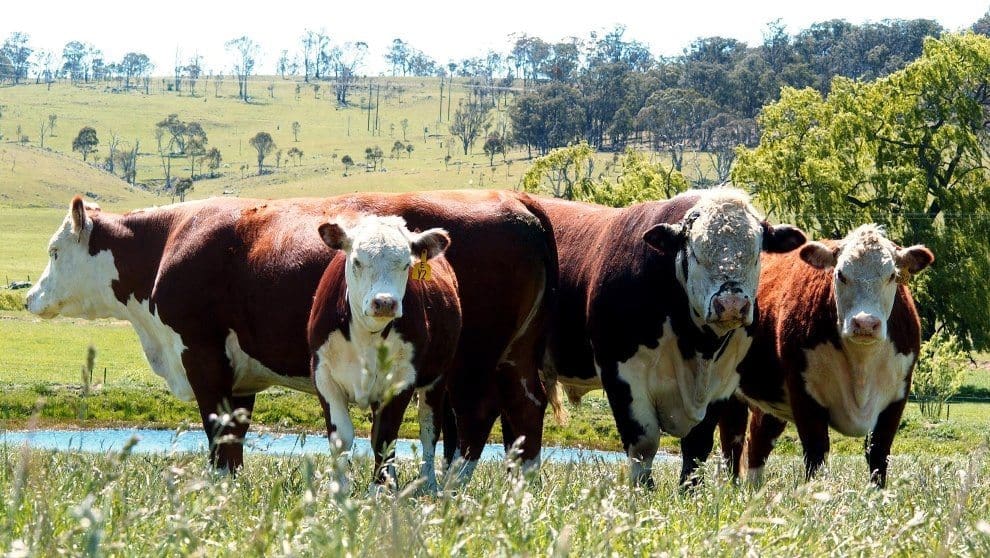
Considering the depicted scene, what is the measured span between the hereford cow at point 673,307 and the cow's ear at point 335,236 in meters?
2.55

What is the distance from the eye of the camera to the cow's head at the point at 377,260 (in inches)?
329

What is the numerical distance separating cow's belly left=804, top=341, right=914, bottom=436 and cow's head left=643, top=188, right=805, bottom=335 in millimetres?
1174

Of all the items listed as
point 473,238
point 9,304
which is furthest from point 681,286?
point 9,304

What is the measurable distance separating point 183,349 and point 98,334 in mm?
48895

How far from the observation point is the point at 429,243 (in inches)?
367

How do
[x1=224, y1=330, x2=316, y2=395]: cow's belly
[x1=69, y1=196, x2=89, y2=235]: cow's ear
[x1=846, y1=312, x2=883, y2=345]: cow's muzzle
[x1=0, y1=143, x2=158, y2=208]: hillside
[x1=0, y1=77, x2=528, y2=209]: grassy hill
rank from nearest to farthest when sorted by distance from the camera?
[x1=846, y1=312, x2=883, y2=345]: cow's muzzle
[x1=224, y1=330, x2=316, y2=395]: cow's belly
[x1=69, y1=196, x2=89, y2=235]: cow's ear
[x1=0, y1=143, x2=158, y2=208]: hillside
[x1=0, y1=77, x2=528, y2=209]: grassy hill

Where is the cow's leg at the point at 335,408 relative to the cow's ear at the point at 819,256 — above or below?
below

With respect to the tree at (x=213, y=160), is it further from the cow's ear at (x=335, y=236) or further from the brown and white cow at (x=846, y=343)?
the cow's ear at (x=335, y=236)

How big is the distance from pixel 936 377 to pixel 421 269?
1184 inches

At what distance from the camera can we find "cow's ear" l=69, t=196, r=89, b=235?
41.1ft

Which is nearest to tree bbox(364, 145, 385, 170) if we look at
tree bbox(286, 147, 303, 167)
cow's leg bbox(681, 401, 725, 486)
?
tree bbox(286, 147, 303, 167)

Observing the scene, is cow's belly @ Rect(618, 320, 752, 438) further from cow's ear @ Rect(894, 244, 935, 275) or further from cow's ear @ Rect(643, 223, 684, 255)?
cow's ear @ Rect(894, 244, 935, 275)

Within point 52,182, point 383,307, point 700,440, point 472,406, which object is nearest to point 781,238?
point 700,440

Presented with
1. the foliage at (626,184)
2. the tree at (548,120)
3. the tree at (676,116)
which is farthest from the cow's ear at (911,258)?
the tree at (548,120)
